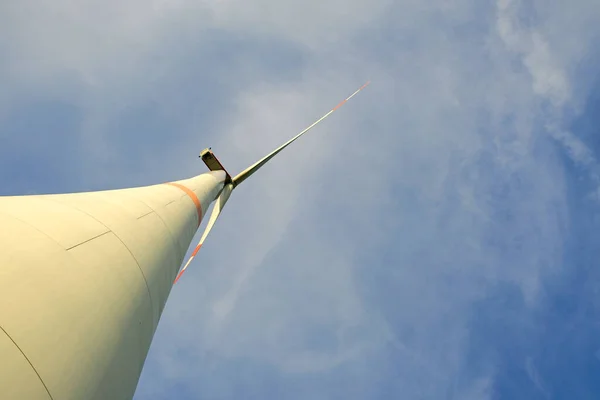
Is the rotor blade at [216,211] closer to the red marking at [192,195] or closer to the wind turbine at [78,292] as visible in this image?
the red marking at [192,195]

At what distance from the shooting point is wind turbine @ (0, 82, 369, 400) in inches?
111

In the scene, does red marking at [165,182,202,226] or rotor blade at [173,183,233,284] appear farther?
rotor blade at [173,183,233,284]

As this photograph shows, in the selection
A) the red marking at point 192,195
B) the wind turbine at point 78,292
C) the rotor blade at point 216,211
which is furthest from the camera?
the rotor blade at point 216,211

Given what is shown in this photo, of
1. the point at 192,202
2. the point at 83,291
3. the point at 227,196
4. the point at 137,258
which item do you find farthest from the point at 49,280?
the point at 227,196

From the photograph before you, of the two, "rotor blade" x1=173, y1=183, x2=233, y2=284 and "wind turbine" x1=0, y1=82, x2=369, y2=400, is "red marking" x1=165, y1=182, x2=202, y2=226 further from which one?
"wind turbine" x1=0, y1=82, x2=369, y2=400

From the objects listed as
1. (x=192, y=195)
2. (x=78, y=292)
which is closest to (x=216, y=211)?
(x=192, y=195)

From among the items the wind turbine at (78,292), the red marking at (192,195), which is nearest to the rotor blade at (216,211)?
the red marking at (192,195)

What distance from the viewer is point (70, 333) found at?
3211 millimetres

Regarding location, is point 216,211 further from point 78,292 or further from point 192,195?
point 78,292

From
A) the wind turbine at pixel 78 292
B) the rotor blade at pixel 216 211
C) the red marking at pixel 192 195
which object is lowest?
the wind turbine at pixel 78 292

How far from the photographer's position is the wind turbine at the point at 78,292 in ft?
9.26

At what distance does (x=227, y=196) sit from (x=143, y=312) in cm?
1251

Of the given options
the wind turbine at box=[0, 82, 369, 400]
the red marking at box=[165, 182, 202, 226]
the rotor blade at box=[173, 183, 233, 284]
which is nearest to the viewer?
the wind turbine at box=[0, 82, 369, 400]

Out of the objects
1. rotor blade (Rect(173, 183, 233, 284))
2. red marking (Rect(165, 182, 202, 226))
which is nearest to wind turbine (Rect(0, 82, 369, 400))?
red marking (Rect(165, 182, 202, 226))
